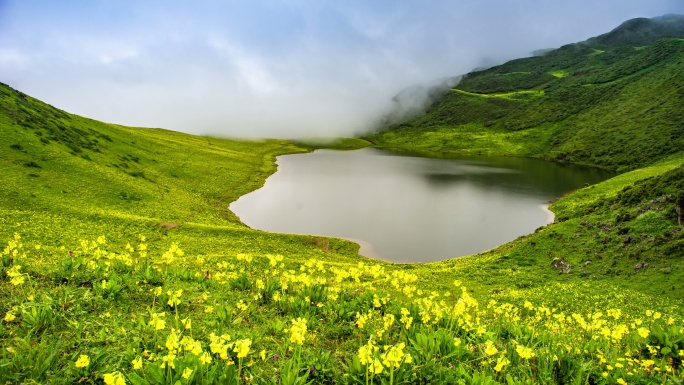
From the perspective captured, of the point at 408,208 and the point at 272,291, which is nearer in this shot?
the point at 272,291

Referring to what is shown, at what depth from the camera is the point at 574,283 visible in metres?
22.3

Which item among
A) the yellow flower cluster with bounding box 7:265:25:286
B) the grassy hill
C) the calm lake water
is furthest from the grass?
the yellow flower cluster with bounding box 7:265:25:286

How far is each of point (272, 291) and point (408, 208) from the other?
1879 inches

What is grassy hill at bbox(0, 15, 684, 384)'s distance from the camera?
6.30 meters

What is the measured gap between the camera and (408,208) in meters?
56.7

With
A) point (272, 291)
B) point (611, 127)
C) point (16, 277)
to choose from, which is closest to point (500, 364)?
point (272, 291)

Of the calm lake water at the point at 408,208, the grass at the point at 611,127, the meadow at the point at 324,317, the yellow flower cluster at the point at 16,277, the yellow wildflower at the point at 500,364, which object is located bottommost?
the calm lake water at the point at 408,208

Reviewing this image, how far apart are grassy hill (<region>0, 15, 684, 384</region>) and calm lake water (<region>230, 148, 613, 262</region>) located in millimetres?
5028

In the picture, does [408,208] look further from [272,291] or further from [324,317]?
[324,317]

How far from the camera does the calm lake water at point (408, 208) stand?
4269 cm


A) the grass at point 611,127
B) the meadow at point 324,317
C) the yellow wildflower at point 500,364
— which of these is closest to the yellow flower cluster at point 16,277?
the meadow at point 324,317

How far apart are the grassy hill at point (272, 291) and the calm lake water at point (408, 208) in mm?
5028

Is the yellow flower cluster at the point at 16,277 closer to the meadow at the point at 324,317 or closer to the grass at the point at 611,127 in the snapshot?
the meadow at the point at 324,317

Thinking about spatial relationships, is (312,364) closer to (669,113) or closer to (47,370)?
(47,370)
